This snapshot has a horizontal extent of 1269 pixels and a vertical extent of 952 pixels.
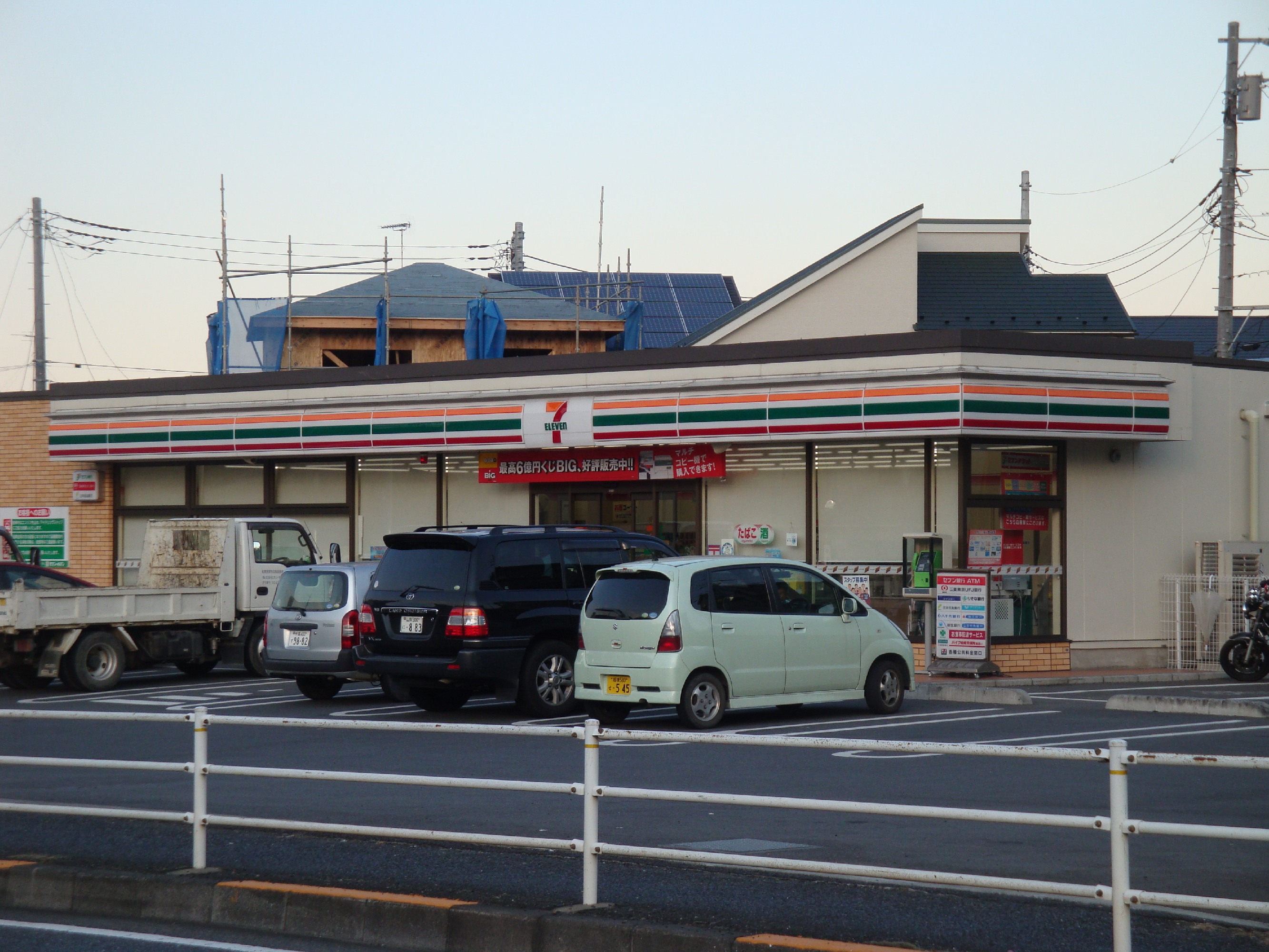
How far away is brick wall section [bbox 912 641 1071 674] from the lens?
20.4m

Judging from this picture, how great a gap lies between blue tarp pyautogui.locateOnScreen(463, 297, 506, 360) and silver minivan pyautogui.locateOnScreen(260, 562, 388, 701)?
54.8ft

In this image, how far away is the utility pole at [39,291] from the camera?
132 feet

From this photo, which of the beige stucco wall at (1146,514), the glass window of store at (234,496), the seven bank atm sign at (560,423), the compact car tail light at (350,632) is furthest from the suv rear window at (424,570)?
the beige stucco wall at (1146,514)

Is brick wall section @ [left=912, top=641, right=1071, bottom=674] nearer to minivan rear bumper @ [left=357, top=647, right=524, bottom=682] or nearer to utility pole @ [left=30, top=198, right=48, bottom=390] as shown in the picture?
minivan rear bumper @ [left=357, top=647, right=524, bottom=682]

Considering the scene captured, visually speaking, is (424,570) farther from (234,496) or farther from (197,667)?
(234,496)

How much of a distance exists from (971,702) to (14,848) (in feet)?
38.0

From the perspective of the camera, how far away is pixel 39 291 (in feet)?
136

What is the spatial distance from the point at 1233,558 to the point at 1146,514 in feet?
4.45

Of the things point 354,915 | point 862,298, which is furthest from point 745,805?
point 862,298

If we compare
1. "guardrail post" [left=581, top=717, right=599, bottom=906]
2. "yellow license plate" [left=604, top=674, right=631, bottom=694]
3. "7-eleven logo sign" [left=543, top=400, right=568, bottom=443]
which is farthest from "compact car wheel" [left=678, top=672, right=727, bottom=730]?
"7-eleven logo sign" [left=543, top=400, right=568, bottom=443]

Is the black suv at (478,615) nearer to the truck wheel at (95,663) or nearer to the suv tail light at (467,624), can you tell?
the suv tail light at (467,624)

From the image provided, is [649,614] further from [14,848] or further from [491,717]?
[14,848]

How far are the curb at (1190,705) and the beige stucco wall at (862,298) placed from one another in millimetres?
13960

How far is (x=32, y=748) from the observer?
12.8 m
